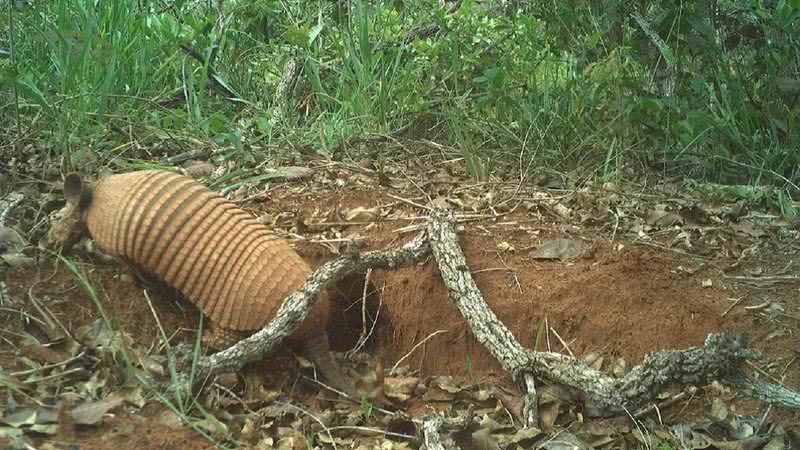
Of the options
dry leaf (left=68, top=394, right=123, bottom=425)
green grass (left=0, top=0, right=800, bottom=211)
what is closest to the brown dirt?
dry leaf (left=68, top=394, right=123, bottom=425)

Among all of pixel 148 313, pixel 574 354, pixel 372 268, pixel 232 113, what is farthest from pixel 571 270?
pixel 232 113

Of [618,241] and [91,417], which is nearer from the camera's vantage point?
[91,417]

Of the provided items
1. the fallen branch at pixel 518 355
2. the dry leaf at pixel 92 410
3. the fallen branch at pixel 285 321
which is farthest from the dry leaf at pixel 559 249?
the dry leaf at pixel 92 410

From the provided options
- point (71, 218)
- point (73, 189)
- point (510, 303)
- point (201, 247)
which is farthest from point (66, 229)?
point (510, 303)

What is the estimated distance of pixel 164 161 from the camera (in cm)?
419

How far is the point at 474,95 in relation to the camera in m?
5.21

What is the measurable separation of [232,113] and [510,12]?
3001 mm

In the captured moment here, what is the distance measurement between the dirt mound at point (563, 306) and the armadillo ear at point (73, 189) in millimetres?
1309

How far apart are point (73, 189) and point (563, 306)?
200 centimetres

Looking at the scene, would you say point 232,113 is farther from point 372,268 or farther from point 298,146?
point 372,268

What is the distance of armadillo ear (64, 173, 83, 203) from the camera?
3.23 m

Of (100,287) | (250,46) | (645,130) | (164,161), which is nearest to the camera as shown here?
(100,287)

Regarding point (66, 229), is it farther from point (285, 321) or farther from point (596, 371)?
point (596, 371)

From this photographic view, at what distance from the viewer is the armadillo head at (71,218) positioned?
3.22 m
